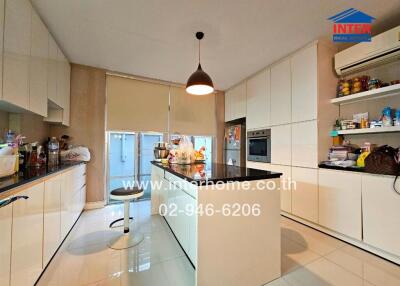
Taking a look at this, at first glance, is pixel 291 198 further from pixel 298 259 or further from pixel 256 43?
pixel 256 43

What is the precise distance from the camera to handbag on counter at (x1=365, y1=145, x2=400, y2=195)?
5.42ft

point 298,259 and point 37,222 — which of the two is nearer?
point 37,222

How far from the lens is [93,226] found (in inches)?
95.9

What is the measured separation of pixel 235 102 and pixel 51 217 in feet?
12.4

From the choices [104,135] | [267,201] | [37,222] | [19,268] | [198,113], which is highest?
[198,113]

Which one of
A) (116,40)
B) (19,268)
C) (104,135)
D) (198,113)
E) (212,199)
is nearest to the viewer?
(19,268)

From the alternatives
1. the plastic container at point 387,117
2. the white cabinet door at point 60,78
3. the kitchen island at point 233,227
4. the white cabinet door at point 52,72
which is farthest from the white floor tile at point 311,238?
the white cabinet door at point 60,78

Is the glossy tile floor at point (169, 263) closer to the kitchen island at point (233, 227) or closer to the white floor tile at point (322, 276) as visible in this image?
the white floor tile at point (322, 276)

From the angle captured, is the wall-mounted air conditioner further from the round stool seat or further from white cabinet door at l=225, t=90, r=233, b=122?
the round stool seat

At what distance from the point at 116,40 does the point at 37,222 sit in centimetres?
232

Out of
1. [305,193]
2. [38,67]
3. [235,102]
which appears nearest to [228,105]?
[235,102]

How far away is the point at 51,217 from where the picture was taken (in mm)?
1587

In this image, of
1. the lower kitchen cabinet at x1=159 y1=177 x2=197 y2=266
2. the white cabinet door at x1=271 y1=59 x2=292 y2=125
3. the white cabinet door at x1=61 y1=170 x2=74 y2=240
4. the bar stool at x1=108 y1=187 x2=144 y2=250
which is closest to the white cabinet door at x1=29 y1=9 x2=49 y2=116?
the white cabinet door at x1=61 y1=170 x2=74 y2=240

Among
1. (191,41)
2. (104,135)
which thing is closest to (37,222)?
(104,135)
